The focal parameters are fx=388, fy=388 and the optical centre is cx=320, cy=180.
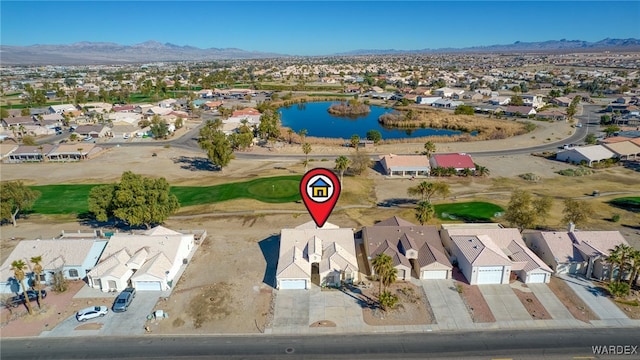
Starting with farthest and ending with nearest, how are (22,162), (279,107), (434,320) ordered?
1. (279,107)
2. (22,162)
3. (434,320)

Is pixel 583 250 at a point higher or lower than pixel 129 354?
higher

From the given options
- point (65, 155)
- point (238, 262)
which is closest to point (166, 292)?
point (238, 262)

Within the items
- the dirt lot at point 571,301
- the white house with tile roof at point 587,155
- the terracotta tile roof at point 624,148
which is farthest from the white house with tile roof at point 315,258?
the terracotta tile roof at point 624,148

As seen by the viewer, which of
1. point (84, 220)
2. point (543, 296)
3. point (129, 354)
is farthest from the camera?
point (84, 220)

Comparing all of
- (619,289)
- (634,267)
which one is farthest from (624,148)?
(619,289)

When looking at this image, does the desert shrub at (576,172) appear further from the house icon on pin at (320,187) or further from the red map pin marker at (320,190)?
the house icon on pin at (320,187)

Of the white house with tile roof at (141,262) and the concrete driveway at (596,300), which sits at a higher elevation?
the white house with tile roof at (141,262)

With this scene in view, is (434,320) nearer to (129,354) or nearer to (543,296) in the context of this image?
(543,296)

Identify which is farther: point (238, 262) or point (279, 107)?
point (279, 107)
